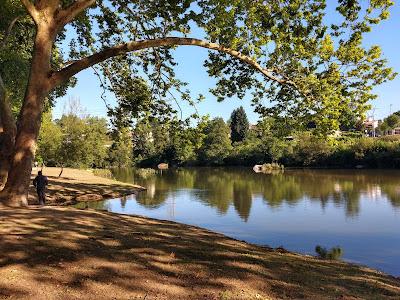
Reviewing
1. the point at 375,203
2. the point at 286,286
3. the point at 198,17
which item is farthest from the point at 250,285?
the point at 375,203

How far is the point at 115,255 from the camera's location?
7.85 meters

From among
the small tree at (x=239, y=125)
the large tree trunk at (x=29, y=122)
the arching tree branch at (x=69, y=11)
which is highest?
the small tree at (x=239, y=125)

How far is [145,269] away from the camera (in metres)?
7.27

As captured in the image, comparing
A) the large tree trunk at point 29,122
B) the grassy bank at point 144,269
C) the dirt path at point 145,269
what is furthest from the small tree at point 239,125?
the dirt path at point 145,269

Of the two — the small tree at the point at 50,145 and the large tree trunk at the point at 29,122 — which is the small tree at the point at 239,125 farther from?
the large tree trunk at the point at 29,122

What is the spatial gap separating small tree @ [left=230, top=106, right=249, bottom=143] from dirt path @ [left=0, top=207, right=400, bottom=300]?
101848 millimetres

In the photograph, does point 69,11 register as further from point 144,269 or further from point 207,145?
point 207,145

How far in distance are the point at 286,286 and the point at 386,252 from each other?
34.5 feet

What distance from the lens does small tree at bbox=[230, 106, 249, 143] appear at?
4382 inches

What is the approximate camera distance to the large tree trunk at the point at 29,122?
11.9m

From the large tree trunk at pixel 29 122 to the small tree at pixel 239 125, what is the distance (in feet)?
327

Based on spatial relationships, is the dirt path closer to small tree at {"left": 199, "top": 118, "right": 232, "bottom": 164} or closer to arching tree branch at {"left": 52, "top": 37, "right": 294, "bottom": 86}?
arching tree branch at {"left": 52, "top": 37, "right": 294, "bottom": 86}

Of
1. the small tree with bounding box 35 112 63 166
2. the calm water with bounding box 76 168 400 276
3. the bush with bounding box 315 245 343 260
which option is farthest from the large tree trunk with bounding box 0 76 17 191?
the small tree with bounding box 35 112 63 166

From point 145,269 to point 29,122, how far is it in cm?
651
